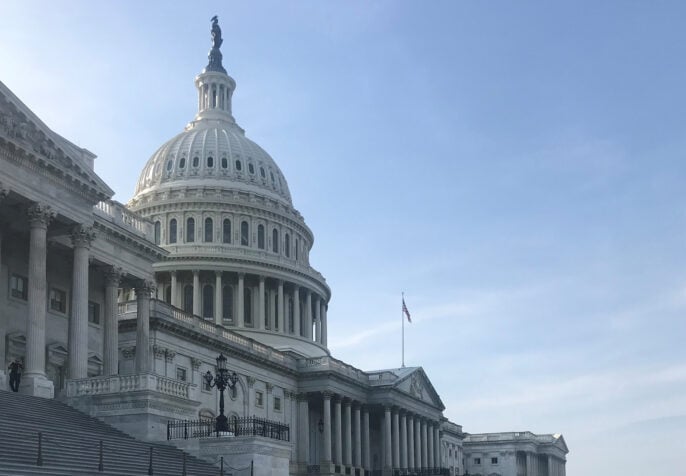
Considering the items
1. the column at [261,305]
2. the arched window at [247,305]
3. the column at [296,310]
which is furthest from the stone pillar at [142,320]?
the column at [296,310]

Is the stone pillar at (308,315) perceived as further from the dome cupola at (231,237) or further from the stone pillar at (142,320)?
the stone pillar at (142,320)

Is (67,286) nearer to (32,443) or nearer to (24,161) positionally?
(24,161)

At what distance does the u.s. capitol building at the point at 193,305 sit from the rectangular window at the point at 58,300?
0.09 m

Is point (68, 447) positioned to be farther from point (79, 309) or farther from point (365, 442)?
point (365, 442)

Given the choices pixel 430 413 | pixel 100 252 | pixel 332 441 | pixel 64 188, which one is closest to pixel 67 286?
pixel 100 252

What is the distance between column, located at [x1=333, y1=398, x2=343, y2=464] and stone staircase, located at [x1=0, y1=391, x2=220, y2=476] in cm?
5286

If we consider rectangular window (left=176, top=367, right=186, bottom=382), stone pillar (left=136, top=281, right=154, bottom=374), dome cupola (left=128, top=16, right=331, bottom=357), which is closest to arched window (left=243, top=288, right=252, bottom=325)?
dome cupola (left=128, top=16, right=331, bottom=357)

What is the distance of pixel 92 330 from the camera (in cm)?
5772

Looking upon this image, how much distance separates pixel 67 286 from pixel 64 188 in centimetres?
830

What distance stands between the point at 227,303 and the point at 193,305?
409 cm

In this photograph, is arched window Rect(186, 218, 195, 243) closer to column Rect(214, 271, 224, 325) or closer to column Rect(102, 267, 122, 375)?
column Rect(214, 271, 224, 325)

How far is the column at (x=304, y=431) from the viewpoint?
304 ft

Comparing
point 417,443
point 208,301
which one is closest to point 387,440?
point 417,443

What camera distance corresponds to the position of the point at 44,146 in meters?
47.8
